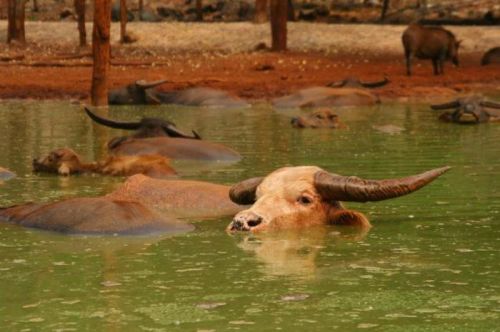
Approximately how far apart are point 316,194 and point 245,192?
55cm

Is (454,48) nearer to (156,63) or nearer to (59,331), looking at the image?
(156,63)

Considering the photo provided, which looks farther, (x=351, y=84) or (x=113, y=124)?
(x=351, y=84)

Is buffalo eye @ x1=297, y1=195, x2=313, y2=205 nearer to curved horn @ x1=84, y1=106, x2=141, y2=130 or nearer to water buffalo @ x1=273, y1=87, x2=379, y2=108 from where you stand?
curved horn @ x1=84, y1=106, x2=141, y2=130

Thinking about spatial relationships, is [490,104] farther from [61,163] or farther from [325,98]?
[61,163]

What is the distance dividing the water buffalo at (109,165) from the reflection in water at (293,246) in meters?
3.54

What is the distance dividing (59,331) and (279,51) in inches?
1160

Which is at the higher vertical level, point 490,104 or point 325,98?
point 490,104

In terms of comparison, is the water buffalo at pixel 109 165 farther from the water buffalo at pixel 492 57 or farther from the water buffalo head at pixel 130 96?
the water buffalo at pixel 492 57

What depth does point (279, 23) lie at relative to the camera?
117ft

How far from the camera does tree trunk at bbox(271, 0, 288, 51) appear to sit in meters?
35.2

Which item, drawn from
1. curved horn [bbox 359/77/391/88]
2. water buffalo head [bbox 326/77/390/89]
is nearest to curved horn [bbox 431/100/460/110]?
water buffalo head [bbox 326/77/390/89]

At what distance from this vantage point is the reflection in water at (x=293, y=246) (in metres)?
8.39

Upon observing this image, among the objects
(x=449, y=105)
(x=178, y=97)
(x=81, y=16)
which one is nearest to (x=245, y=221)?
(x=449, y=105)

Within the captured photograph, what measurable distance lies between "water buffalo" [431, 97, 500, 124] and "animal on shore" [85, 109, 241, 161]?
19.1 feet
